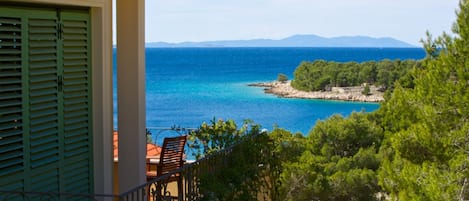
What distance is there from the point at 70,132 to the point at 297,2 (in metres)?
81.7

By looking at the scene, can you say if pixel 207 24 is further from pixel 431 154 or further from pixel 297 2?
pixel 431 154

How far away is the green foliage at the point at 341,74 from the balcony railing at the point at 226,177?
50524 millimetres

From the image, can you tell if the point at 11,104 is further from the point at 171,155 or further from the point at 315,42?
the point at 315,42

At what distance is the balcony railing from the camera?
5971 millimetres

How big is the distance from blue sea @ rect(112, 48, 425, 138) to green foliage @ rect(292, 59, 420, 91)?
2188 mm

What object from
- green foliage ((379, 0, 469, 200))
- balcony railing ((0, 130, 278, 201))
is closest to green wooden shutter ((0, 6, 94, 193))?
balcony railing ((0, 130, 278, 201))

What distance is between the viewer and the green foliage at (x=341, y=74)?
61.0 m

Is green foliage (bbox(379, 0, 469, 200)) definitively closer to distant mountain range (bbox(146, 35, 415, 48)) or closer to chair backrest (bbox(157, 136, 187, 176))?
chair backrest (bbox(157, 136, 187, 176))

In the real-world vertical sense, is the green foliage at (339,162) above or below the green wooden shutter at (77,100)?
below

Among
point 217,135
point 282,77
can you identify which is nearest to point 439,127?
point 217,135

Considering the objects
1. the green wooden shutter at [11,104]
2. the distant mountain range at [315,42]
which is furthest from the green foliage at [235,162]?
the distant mountain range at [315,42]

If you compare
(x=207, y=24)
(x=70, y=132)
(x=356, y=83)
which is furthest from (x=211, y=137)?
(x=207, y=24)

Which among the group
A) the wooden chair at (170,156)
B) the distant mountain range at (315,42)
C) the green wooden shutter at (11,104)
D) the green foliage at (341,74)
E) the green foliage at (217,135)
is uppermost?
the distant mountain range at (315,42)

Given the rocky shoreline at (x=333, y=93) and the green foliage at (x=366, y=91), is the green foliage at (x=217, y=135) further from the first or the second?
the green foliage at (x=366, y=91)
